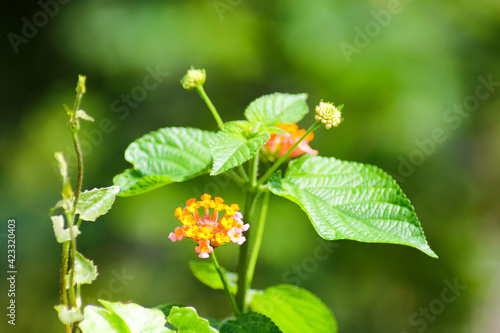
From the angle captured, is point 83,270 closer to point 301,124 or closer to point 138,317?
point 138,317

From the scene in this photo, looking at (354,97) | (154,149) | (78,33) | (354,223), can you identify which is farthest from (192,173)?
(78,33)

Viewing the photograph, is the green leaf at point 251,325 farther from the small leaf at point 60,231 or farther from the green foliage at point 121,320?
the small leaf at point 60,231

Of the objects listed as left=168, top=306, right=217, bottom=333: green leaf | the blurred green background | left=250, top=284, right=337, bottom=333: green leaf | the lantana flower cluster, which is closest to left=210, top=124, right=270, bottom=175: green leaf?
the lantana flower cluster

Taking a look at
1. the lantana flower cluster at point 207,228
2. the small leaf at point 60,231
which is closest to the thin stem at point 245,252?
the lantana flower cluster at point 207,228

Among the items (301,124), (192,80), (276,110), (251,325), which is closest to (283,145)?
(276,110)

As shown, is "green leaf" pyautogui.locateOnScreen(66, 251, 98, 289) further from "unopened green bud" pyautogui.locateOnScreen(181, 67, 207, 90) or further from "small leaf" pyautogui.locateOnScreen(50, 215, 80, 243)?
"unopened green bud" pyautogui.locateOnScreen(181, 67, 207, 90)

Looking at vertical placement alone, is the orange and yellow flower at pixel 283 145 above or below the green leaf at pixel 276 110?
below
